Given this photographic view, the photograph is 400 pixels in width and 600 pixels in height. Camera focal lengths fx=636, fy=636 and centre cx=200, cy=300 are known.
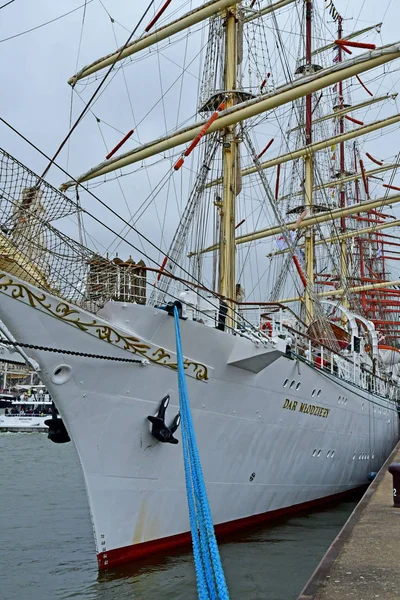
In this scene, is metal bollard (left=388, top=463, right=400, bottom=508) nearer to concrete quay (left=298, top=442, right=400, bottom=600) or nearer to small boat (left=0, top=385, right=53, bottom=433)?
concrete quay (left=298, top=442, right=400, bottom=600)

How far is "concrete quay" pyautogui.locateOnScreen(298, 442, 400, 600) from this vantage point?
4949 millimetres

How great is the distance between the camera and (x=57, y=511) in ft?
46.7

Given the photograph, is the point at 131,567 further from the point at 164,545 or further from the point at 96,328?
the point at 96,328

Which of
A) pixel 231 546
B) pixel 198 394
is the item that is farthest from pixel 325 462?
pixel 198 394

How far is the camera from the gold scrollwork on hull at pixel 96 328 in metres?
7.36

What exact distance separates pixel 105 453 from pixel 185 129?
9391 millimetres

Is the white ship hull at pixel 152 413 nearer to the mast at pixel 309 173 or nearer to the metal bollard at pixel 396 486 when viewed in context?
the metal bollard at pixel 396 486

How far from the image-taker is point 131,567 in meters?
8.43

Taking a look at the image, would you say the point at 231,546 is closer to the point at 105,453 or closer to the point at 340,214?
the point at 105,453

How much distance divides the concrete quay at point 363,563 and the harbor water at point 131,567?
1.46 metres

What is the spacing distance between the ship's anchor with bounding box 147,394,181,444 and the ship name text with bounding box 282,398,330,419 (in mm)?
3064

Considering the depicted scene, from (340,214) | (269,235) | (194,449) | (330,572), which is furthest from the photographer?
(269,235)

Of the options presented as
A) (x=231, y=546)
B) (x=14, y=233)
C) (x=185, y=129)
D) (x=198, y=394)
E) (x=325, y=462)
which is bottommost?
(x=231, y=546)

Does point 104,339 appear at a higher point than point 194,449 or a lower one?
higher
